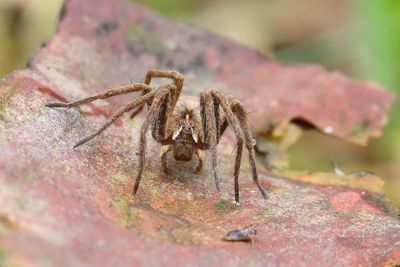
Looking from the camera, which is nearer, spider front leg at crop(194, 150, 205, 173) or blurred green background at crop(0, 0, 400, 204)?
spider front leg at crop(194, 150, 205, 173)

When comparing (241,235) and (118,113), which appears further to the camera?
(118,113)

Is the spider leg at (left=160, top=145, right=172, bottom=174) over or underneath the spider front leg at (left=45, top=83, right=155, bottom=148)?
underneath

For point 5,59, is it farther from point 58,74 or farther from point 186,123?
point 186,123

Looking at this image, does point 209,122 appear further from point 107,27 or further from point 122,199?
point 107,27

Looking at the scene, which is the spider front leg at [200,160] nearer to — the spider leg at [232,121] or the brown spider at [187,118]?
the brown spider at [187,118]

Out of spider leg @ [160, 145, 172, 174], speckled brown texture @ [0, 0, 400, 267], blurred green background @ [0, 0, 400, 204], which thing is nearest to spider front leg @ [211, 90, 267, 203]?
speckled brown texture @ [0, 0, 400, 267]

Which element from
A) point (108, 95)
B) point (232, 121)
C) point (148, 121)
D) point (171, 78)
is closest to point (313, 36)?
point (171, 78)

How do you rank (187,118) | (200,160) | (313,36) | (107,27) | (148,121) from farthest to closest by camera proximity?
(313,36) < (107,27) < (187,118) < (200,160) < (148,121)

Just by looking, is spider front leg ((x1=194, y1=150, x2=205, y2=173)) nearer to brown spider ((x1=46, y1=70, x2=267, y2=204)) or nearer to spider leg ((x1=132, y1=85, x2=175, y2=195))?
brown spider ((x1=46, y1=70, x2=267, y2=204))
